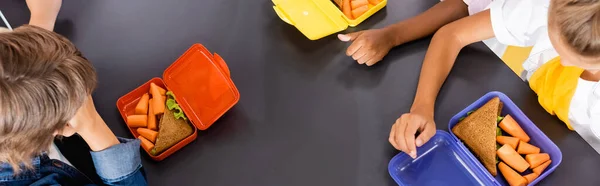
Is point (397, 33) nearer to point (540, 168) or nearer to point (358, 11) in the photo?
point (358, 11)

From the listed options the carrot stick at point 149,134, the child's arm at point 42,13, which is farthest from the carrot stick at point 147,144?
the child's arm at point 42,13

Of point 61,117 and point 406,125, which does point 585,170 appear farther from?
point 61,117

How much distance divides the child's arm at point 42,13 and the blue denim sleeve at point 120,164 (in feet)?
1.10

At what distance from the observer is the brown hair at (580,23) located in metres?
0.79

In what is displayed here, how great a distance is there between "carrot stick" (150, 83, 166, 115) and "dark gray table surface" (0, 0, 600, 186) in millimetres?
69

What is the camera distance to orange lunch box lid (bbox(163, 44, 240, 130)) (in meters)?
0.97

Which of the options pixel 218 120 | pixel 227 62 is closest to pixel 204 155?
pixel 218 120

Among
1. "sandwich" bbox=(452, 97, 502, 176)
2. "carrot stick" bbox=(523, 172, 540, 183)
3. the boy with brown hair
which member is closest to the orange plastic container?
the boy with brown hair

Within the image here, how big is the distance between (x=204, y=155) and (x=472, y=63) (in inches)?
21.4

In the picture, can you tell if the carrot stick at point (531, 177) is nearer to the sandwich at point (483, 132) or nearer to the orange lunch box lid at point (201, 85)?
the sandwich at point (483, 132)

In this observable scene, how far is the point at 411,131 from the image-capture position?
94 centimetres

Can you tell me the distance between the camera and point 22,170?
31.8 inches

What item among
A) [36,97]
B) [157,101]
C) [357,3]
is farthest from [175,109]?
[357,3]

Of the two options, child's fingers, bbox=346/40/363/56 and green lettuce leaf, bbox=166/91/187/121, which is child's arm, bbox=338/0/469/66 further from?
green lettuce leaf, bbox=166/91/187/121
